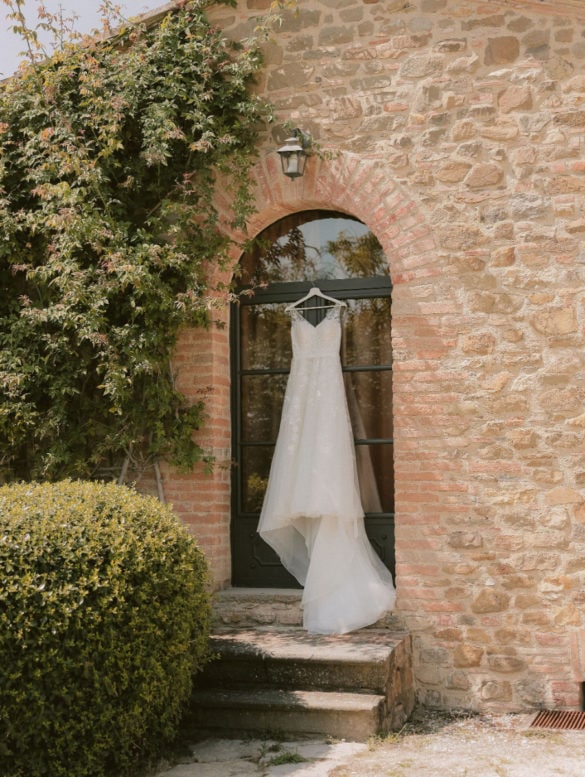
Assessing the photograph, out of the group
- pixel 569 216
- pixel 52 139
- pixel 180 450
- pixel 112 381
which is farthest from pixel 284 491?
pixel 52 139

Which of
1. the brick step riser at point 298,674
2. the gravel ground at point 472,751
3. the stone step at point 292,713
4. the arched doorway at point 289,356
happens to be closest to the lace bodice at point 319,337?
the arched doorway at point 289,356

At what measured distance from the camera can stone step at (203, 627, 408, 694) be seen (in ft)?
16.5

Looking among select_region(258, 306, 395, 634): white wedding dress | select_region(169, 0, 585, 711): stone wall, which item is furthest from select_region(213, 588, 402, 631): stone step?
select_region(169, 0, 585, 711): stone wall

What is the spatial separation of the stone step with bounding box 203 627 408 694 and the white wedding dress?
23 centimetres

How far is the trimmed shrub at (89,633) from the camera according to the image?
3924 millimetres

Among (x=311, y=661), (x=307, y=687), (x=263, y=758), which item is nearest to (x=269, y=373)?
(x=311, y=661)

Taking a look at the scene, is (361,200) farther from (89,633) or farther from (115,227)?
(89,633)

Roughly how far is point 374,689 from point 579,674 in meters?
1.31

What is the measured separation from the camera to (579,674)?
17.5ft

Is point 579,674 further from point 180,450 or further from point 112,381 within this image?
point 112,381

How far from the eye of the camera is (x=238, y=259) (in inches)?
250

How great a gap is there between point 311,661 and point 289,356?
2217 millimetres

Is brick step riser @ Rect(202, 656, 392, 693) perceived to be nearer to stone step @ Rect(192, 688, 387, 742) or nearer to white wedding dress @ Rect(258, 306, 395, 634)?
stone step @ Rect(192, 688, 387, 742)

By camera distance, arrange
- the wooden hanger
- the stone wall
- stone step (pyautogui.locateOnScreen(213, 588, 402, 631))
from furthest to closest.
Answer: the wooden hanger
stone step (pyautogui.locateOnScreen(213, 588, 402, 631))
the stone wall
